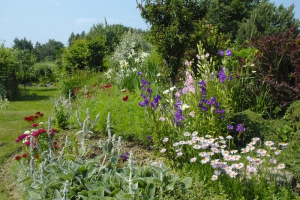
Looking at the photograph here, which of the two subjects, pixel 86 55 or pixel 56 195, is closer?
pixel 56 195

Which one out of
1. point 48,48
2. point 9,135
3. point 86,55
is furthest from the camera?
point 48,48

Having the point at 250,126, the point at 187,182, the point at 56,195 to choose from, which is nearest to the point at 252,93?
the point at 250,126

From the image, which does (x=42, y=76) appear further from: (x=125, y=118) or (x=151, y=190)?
(x=151, y=190)

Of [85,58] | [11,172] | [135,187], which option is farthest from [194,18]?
[85,58]

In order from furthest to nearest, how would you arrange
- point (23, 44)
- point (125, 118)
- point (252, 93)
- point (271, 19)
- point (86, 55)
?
1. point (23, 44)
2. point (271, 19)
3. point (86, 55)
4. point (252, 93)
5. point (125, 118)

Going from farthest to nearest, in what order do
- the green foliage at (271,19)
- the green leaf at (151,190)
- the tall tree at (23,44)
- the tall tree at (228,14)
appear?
the tall tree at (23,44), the tall tree at (228,14), the green foliage at (271,19), the green leaf at (151,190)

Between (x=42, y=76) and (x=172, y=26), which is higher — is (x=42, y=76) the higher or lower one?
the lower one

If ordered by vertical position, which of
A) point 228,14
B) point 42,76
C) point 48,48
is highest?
point 48,48

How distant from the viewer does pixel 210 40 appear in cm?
855

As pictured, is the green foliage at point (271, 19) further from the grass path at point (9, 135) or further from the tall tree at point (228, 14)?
the grass path at point (9, 135)

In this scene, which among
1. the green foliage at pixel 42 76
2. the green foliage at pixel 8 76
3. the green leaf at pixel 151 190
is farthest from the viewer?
the green foliage at pixel 42 76

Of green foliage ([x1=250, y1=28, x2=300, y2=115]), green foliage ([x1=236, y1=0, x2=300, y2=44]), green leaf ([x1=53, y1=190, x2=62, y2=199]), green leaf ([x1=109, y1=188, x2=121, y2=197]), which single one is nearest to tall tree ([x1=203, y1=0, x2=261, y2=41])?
green foliage ([x1=236, y1=0, x2=300, y2=44])

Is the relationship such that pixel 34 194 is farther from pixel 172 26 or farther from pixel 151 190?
pixel 172 26

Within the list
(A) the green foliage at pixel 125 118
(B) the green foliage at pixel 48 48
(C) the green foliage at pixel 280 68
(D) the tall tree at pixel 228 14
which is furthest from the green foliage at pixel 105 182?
(B) the green foliage at pixel 48 48
